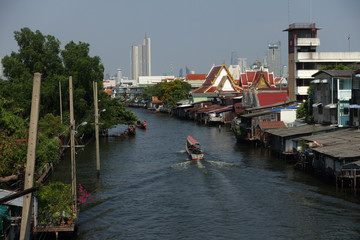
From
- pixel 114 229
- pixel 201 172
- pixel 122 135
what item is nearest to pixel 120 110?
pixel 122 135

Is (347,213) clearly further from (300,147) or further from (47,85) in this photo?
(47,85)

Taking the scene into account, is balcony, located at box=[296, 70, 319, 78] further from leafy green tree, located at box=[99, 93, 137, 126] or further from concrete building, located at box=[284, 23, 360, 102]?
leafy green tree, located at box=[99, 93, 137, 126]

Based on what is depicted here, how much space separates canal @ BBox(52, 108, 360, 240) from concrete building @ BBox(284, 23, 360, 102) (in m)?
23.4

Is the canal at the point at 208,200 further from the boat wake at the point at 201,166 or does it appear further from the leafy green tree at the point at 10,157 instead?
the leafy green tree at the point at 10,157

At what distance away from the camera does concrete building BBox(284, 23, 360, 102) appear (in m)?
68.8

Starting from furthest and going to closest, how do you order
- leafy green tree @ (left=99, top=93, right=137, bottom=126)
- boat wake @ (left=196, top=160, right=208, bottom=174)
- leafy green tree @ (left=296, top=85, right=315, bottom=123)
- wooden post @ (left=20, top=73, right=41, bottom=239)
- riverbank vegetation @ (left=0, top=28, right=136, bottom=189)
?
leafy green tree @ (left=99, top=93, right=137, bottom=126), riverbank vegetation @ (left=0, top=28, right=136, bottom=189), leafy green tree @ (left=296, top=85, right=315, bottom=123), boat wake @ (left=196, top=160, right=208, bottom=174), wooden post @ (left=20, top=73, right=41, bottom=239)

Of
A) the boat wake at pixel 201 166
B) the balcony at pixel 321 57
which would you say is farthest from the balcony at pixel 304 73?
the boat wake at pixel 201 166

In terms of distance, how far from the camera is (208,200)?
31.0 m

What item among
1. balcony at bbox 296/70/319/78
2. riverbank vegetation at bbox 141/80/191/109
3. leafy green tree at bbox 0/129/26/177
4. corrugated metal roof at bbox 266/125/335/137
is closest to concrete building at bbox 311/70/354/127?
corrugated metal roof at bbox 266/125/335/137

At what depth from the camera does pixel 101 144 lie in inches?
2381

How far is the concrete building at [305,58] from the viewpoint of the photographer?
6875 cm

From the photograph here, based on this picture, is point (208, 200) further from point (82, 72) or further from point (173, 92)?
point (173, 92)

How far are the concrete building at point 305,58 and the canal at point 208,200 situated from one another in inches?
922

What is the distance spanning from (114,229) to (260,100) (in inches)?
1926
